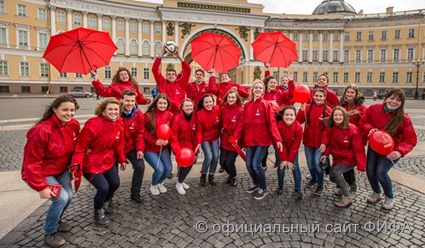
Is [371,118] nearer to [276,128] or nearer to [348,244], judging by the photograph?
[276,128]

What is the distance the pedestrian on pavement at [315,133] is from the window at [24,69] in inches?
1781

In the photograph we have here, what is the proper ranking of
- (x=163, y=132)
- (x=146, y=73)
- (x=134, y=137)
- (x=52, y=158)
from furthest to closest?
(x=146, y=73)
(x=134, y=137)
(x=163, y=132)
(x=52, y=158)

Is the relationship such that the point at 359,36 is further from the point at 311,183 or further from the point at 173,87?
the point at 311,183

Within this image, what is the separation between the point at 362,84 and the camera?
175 ft

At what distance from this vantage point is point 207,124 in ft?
16.9

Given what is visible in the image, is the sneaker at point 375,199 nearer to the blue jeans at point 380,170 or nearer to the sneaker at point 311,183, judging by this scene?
the blue jeans at point 380,170

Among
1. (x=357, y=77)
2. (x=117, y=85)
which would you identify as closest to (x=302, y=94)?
(x=117, y=85)

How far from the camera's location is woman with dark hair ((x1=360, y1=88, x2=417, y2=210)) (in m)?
3.92

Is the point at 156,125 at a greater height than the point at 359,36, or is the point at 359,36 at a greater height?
the point at 359,36

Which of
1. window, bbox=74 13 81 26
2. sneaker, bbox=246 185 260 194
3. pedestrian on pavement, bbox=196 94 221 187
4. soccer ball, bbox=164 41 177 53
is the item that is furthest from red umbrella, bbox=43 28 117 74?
window, bbox=74 13 81 26

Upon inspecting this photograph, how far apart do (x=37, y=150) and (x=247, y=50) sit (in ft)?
162

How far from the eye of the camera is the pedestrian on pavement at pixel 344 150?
4.14 metres

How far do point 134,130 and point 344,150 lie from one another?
135 inches

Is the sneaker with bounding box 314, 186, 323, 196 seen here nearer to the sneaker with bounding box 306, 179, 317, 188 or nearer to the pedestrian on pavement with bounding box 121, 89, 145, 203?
the sneaker with bounding box 306, 179, 317, 188
